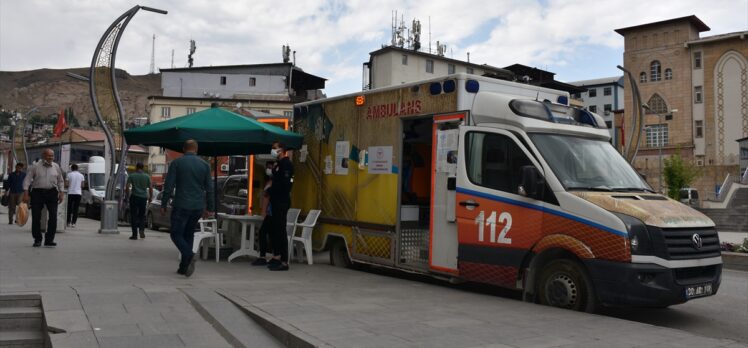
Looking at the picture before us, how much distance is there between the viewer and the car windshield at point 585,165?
6.98 m

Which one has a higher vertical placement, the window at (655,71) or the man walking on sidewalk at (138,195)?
the window at (655,71)

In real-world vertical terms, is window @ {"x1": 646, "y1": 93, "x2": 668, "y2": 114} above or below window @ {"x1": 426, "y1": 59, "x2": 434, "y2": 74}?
below

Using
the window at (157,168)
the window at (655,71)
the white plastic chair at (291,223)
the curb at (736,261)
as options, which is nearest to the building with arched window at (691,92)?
the window at (655,71)

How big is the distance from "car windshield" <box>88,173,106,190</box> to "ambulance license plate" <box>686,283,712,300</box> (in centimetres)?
2538

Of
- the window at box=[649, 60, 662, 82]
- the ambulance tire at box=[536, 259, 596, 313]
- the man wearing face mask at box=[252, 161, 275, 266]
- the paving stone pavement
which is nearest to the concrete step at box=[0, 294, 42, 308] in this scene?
the paving stone pavement

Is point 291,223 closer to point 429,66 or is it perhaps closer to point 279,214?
point 279,214

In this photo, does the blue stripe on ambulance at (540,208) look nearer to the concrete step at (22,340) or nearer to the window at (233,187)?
the concrete step at (22,340)

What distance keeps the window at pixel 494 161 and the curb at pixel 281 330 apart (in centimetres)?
320

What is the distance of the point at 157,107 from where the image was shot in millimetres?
71688

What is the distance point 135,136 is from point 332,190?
3.46 metres

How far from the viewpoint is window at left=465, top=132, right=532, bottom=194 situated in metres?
7.29

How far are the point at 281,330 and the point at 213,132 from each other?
5324 millimetres

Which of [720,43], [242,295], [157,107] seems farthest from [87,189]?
[720,43]

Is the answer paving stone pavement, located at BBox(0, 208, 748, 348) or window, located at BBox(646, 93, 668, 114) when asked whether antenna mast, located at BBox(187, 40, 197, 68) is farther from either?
paving stone pavement, located at BBox(0, 208, 748, 348)
